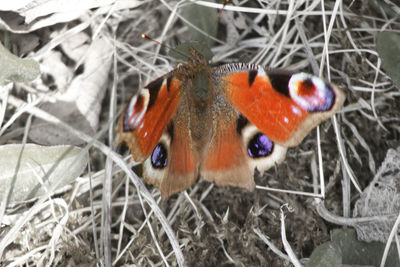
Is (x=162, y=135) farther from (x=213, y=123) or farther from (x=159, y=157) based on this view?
(x=213, y=123)

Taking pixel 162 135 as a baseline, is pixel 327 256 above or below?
below

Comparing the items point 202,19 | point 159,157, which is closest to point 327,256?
point 159,157

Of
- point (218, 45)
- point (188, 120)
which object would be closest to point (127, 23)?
point (218, 45)

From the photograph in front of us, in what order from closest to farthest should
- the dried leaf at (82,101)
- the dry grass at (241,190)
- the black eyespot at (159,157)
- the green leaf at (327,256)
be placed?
1. the green leaf at (327,256)
2. the black eyespot at (159,157)
3. the dry grass at (241,190)
4. the dried leaf at (82,101)

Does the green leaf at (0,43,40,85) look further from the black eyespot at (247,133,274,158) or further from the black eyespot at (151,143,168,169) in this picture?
the black eyespot at (247,133,274,158)

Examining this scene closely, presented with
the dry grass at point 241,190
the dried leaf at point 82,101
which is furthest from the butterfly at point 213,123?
the dried leaf at point 82,101

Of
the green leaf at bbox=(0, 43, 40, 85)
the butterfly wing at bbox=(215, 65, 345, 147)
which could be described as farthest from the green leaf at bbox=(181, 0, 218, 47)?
the green leaf at bbox=(0, 43, 40, 85)

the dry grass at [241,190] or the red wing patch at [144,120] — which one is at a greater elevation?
the red wing patch at [144,120]

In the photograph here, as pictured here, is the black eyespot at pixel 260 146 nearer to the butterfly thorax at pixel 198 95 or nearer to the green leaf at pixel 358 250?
the butterfly thorax at pixel 198 95
